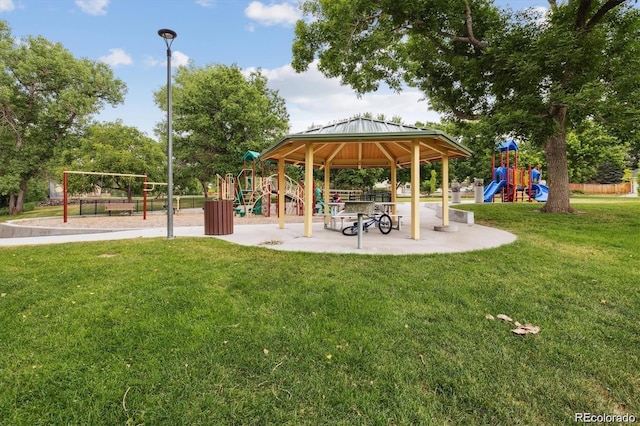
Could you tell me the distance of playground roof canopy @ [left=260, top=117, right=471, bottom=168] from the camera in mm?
7555

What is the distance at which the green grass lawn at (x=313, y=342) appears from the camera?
2328mm

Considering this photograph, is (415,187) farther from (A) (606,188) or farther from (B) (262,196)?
(A) (606,188)

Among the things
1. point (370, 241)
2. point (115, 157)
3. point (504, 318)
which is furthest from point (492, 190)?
point (115, 157)

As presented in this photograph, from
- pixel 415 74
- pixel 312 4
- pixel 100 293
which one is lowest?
pixel 100 293

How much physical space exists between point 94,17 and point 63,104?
1407 cm

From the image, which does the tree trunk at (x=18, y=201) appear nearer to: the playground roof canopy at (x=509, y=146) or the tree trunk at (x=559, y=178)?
the tree trunk at (x=559, y=178)

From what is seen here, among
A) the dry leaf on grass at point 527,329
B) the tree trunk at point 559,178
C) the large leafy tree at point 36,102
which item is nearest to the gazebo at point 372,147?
the dry leaf on grass at point 527,329

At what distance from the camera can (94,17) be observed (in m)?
15.3

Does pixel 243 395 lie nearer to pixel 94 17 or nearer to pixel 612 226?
pixel 612 226

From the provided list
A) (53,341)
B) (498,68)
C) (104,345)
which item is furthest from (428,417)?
(498,68)

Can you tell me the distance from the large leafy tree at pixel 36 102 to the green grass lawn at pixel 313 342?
26.9 meters

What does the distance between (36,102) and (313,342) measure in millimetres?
34207

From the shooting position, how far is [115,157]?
22688 mm

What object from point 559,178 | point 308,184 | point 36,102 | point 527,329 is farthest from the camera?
point 36,102
